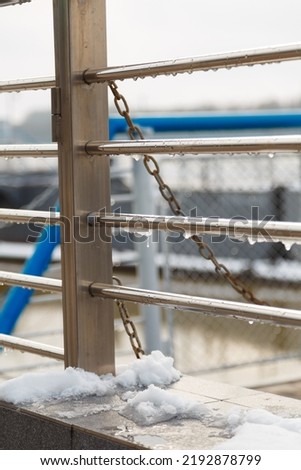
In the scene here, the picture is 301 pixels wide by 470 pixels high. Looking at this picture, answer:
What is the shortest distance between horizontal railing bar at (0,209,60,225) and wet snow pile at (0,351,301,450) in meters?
0.37

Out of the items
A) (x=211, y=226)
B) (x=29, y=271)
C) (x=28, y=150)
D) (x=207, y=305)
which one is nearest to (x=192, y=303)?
(x=207, y=305)

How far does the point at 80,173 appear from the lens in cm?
187

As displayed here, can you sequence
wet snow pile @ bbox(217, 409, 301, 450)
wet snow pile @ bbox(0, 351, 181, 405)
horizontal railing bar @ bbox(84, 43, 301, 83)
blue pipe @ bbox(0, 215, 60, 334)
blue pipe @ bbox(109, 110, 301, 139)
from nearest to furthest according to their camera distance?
1. wet snow pile @ bbox(217, 409, 301, 450)
2. horizontal railing bar @ bbox(84, 43, 301, 83)
3. wet snow pile @ bbox(0, 351, 181, 405)
4. blue pipe @ bbox(0, 215, 60, 334)
5. blue pipe @ bbox(109, 110, 301, 139)

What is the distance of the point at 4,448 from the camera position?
1.82m

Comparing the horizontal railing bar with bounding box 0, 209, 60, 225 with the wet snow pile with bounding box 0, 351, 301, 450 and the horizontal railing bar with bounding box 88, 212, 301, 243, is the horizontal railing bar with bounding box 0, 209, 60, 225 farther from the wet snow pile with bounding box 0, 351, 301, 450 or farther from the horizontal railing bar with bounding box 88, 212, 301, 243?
the wet snow pile with bounding box 0, 351, 301, 450

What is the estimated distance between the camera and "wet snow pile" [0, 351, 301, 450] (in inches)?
57.1

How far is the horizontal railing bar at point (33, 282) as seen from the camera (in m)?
2.01

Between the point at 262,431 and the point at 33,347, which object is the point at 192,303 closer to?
the point at 262,431

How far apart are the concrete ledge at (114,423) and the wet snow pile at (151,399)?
→ 2 cm

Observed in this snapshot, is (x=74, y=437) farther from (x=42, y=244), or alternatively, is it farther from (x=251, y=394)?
(x=42, y=244)

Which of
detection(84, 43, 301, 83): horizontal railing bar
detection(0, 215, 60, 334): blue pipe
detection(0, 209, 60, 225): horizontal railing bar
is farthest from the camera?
detection(0, 215, 60, 334): blue pipe

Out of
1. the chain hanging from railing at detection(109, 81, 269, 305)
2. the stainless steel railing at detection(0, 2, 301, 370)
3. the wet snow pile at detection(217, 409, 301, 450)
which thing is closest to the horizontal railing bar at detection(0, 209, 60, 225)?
the stainless steel railing at detection(0, 2, 301, 370)

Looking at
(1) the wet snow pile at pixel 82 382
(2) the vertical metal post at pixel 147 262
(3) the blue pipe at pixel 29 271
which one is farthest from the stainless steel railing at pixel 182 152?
(2) the vertical metal post at pixel 147 262

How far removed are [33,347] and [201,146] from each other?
749 mm
